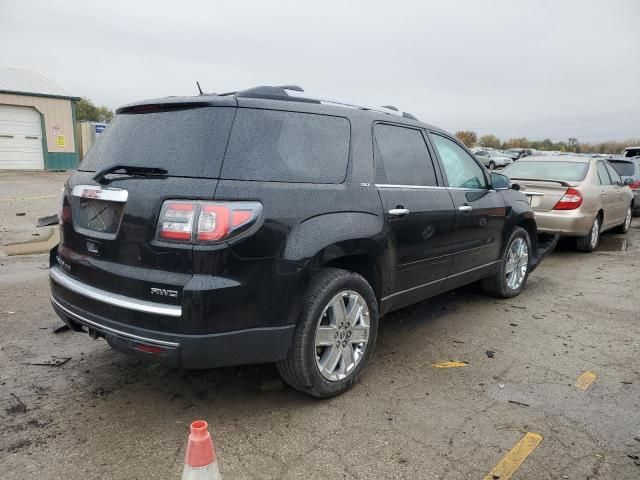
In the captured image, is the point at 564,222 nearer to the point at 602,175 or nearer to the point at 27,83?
the point at 602,175

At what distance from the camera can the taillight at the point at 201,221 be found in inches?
100

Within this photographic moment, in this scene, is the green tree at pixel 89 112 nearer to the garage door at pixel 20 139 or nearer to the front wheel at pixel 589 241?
the garage door at pixel 20 139

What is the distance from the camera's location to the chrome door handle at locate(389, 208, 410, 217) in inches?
139

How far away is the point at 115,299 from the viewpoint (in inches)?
108

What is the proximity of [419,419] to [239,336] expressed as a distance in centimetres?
122

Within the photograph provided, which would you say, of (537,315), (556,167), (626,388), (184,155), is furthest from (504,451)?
(556,167)

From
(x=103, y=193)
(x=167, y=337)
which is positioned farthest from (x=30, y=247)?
(x=167, y=337)

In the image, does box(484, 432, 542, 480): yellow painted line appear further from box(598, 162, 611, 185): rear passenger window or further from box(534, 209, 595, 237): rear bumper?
box(598, 162, 611, 185): rear passenger window

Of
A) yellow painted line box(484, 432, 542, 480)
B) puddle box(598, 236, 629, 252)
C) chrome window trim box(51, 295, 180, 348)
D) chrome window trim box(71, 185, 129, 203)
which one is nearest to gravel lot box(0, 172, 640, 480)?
yellow painted line box(484, 432, 542, 480)

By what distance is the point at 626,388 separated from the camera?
348 centimetres

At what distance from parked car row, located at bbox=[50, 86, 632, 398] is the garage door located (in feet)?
76.4

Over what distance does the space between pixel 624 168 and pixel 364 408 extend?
12.4 metres

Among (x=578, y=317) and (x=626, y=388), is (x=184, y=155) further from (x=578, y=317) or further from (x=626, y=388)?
(x=578, y=317)

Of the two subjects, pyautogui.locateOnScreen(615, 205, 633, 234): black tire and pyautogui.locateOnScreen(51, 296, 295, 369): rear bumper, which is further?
pyautogui.locateOnScreen(615, 205, 633, 234): black tire
